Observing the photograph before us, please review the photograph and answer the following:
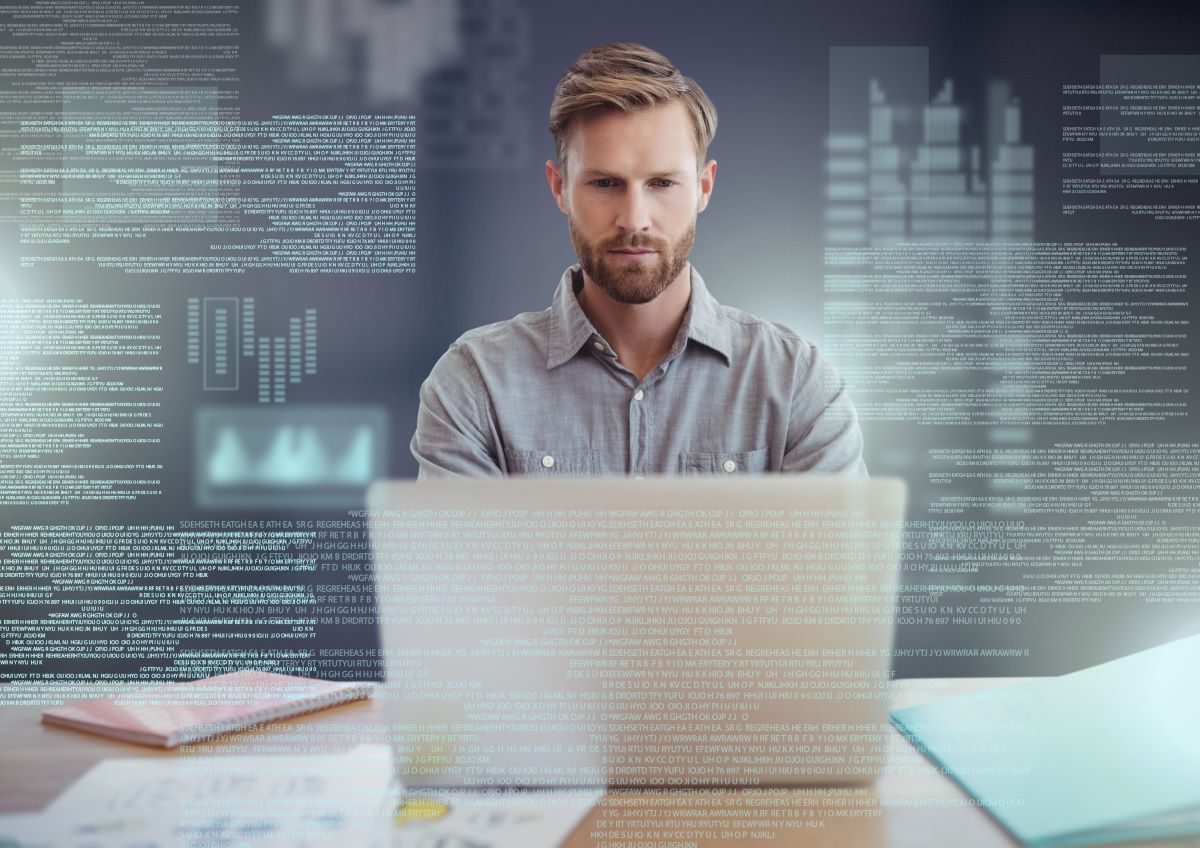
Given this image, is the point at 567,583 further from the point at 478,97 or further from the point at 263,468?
the point at 478,97

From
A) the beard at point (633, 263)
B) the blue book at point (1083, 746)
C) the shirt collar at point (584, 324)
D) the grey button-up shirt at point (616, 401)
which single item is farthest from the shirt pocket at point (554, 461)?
the blue book at point (1083, 746)

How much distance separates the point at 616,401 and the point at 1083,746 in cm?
83

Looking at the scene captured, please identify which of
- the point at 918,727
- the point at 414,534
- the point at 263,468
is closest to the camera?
the point at 414,534

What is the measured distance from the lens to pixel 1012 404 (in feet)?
4.07

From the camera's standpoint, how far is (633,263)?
138 cm

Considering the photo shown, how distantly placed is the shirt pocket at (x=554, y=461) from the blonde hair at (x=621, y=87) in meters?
0.47

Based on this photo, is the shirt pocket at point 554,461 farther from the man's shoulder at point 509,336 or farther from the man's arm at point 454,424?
the man's shoulder at point 509,336

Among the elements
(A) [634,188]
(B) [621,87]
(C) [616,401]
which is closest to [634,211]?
(A) [634,188]

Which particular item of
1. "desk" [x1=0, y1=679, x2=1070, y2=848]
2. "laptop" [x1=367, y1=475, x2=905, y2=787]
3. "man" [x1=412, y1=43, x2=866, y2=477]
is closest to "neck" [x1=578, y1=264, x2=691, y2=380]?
"man" [x1=412, y1=43, x2=866, y2=477]

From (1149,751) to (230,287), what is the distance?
4.51 feet

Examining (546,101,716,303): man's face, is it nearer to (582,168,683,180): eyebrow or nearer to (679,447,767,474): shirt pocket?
(582,168,683,180): eyebrow

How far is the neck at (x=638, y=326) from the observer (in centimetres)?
145

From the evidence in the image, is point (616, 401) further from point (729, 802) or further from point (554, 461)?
point (729, 802)

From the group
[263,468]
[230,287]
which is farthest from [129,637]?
[230,287]
